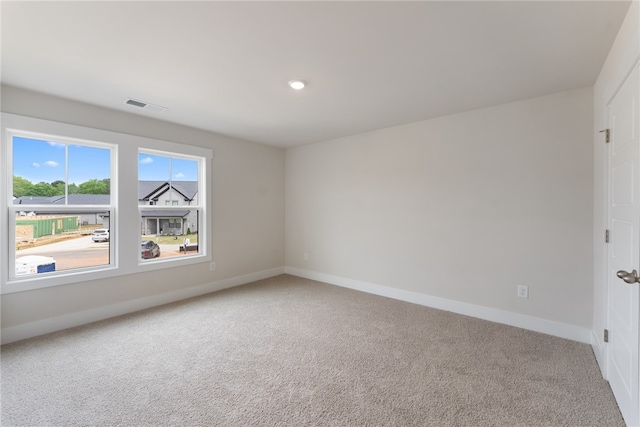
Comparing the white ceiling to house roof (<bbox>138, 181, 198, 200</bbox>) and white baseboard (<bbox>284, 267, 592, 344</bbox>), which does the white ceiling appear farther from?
white baseboard (<bbox>284, 267, 592, 344</bbox>)

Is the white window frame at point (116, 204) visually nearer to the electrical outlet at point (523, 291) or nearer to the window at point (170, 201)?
the window at point (170, 201)

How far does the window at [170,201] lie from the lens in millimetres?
3539

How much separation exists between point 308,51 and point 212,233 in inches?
118

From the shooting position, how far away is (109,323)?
117 inches

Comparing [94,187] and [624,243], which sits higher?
[94,187]

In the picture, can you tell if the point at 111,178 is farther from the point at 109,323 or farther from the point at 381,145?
the point at 381,145

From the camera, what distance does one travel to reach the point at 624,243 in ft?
5.60

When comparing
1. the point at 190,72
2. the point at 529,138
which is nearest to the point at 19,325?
the point at 190,72

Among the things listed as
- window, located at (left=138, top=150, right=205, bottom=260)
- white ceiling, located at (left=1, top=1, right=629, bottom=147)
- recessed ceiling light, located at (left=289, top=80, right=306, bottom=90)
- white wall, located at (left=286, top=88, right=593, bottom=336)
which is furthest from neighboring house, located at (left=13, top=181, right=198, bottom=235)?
recessed ceiling light, located at (left=289, top=80, right=306, bottom=90)

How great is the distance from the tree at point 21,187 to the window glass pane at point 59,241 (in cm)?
19

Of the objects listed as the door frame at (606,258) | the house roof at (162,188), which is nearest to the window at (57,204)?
the house roof at (162,188)

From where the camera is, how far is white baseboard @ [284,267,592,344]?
104 inches

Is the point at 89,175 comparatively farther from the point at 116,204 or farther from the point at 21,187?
the point at 21,187

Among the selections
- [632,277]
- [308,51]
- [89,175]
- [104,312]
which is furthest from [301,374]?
[89,175]
